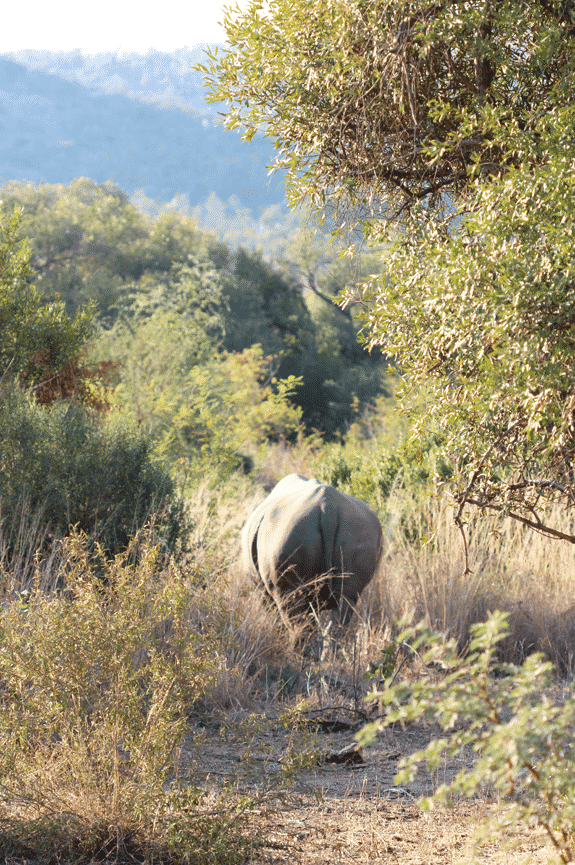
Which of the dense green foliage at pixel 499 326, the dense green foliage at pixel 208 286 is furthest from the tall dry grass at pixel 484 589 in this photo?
the dense green foliage at pixel 208 286

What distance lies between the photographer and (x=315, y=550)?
5.52m

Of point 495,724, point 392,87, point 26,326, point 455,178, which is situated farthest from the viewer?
point 26,326

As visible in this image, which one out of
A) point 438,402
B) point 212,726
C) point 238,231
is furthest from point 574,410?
point 238,231

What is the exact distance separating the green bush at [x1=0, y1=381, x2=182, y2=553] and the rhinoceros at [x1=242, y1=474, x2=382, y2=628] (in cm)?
90

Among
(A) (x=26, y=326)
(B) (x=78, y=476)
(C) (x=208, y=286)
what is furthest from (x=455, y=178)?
(C) (x=208, y=286)

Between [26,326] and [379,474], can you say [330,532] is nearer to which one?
[379,474]

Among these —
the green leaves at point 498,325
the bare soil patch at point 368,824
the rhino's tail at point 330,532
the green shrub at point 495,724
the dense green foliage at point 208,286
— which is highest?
the dense green foliage at point 208,286

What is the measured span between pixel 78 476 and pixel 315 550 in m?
2.09

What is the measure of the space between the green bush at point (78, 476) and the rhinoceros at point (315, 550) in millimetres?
898

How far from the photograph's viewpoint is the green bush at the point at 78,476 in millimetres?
5930

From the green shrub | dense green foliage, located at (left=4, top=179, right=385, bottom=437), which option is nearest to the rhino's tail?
the green shrub

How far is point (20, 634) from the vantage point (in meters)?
3.01

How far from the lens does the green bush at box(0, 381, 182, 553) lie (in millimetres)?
5930

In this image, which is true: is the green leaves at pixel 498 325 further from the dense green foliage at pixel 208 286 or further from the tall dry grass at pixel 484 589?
the dense green foliage at pixel 208 286
